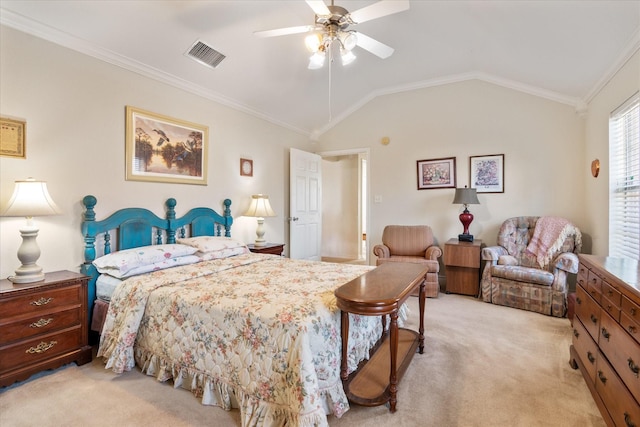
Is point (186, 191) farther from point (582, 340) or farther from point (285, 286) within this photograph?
point (582, 340)

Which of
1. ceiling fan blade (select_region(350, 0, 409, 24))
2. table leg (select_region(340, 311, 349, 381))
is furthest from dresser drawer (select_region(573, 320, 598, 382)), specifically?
ceiling fan blade (select_region(350, 0, 409, 24))

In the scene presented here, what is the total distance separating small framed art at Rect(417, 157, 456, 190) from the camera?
464 cm

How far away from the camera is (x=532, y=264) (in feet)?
12.6

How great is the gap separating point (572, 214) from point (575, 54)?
197 centimetres

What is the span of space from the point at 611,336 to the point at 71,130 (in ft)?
12.9

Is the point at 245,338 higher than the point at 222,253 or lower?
lower

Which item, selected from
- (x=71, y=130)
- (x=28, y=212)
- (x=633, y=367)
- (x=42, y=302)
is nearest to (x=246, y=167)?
(x=71, y=130)

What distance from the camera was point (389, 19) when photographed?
314 cm

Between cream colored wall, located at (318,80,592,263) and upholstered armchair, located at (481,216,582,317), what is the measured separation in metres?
0.32

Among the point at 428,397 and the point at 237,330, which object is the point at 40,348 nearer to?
the point at 237,330

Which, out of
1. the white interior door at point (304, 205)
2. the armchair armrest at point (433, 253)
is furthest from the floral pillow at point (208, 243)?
the armchair armrest at point (433, 253)

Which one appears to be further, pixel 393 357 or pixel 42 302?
pixel 42 302

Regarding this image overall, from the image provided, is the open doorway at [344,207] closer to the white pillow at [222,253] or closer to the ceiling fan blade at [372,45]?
the white pillow at [222,253]

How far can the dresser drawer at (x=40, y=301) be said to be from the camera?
1.95 m
